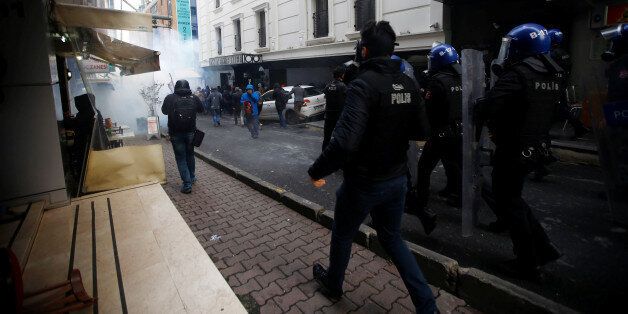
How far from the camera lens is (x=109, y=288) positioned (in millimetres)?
2109

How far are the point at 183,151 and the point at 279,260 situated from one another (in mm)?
3733

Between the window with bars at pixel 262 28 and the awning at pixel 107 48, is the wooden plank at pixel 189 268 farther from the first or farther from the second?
the window with bars at pixel 262 28

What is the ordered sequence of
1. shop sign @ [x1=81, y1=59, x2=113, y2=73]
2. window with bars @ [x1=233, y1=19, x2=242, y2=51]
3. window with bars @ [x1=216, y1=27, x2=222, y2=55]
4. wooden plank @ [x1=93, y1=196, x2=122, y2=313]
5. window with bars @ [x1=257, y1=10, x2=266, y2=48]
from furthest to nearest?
window with bars @ [x1=216, y1=27, x2=222, y2=55], window with bars @ [x1=233, y1=19, x2=242, y2=51], window with bars @ [x1=257, y1=10, x2=266, y2=48], shop sign @ [x1=81, y1=59, x2=113, y2=73], wooden plank @ [x1=93, y1=196, x2=122, y2=313]

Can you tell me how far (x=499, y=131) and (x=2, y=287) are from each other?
362cm

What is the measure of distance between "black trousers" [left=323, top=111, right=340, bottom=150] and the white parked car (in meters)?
8.94

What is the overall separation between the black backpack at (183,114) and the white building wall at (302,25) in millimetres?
8024

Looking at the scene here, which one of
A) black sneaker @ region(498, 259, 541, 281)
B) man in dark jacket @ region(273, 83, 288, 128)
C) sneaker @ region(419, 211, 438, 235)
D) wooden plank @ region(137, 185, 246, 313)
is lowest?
black sneaker @ region(498, 259, 541, 281)

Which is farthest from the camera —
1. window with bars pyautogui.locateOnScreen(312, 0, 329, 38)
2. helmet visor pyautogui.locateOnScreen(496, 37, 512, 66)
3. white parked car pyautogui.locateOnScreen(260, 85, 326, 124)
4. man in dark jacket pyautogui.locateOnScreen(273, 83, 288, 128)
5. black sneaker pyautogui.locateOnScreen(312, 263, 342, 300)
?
window with bars pyautogui.locateOnScreen(312, 0, 329, 38)

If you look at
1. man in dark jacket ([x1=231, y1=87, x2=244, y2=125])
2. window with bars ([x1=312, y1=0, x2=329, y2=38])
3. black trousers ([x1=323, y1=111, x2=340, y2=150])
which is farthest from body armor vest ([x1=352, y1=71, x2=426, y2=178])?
man in dark jacket ([x1=231, y1=87, x2=244, y2=125])

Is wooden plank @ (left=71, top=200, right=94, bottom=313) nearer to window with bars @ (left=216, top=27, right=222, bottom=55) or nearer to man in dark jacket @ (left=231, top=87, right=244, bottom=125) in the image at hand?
man in dark jacket @ (left=231, top=87, right=244, bottom=125)

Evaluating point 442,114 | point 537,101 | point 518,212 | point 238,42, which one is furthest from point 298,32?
point 518,212

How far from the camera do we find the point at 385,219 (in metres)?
2.60

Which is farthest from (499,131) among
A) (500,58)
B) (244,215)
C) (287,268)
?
(244,215)

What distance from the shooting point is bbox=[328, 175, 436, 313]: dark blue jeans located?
2.48 metres
